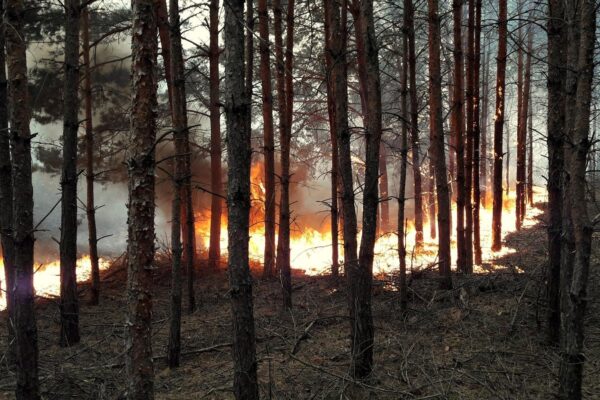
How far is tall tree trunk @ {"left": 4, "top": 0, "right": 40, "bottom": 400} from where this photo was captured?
4531mm

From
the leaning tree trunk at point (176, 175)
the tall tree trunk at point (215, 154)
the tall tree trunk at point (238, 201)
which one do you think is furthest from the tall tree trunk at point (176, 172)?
the tall tree trunk at point (215, 154)

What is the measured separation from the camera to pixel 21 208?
4.61 metres

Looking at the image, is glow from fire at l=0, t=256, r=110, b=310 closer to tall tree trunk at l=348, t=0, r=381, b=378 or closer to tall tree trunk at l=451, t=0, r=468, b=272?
tall tree trunk at l=348, t=0, r=381, b=378

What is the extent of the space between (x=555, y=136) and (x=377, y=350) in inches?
155

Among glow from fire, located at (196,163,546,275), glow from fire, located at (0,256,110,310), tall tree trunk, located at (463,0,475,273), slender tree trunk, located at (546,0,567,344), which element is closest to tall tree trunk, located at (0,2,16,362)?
glow from fire, located at (196,163,546,275)

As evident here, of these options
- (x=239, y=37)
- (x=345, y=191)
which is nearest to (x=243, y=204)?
(x=239, y=37)

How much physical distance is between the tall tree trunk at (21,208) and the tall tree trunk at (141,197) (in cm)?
158

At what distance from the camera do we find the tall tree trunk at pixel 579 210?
3.92m

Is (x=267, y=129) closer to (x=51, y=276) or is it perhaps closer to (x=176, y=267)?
(x=176, y=267)

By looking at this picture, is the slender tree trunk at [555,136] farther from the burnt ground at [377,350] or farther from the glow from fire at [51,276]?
the glow from fire at [51,276]

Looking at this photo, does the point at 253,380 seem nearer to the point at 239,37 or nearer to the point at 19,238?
the point at 19,238

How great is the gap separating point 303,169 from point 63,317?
17.2m

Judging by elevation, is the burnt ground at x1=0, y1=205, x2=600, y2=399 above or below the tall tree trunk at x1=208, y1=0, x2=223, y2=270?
below

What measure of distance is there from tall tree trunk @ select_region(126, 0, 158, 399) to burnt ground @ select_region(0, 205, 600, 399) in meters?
1.53
